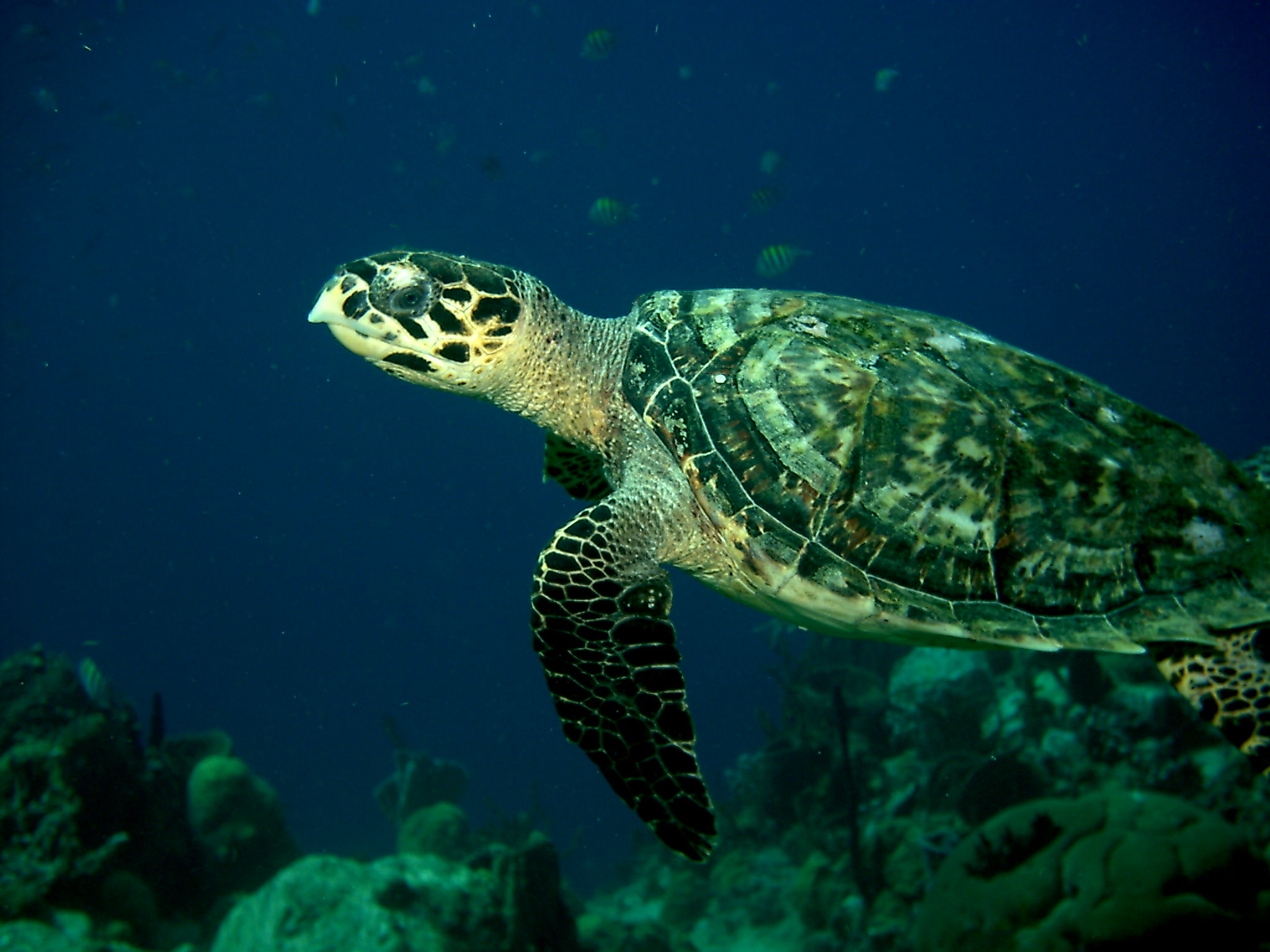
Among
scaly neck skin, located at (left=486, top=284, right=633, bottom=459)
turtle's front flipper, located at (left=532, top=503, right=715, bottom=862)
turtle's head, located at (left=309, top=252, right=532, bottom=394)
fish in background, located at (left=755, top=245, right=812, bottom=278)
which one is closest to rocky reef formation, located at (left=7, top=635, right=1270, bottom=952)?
turtle's front flipper, located at (left=532, top=503, right=715, bottom=862)

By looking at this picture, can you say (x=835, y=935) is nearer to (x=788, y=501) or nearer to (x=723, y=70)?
(x=788, y=501)

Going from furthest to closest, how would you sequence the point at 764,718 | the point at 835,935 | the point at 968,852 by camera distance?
1. the point at 764,718
2. the point at 835,935
3. the point at 968,852

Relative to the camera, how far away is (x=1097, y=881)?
405 centimetres

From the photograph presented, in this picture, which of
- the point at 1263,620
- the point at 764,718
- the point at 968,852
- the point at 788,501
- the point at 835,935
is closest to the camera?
the point at 1263,620

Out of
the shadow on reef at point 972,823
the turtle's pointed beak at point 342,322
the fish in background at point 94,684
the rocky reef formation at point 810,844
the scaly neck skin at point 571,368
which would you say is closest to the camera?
the turtle's pointed beak at point 342,322

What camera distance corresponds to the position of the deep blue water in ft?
151

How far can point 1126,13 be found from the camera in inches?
1964

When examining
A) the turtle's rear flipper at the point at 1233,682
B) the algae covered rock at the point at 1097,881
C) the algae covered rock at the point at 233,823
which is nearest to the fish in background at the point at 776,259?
the algae covered rock at the point at 1097,881

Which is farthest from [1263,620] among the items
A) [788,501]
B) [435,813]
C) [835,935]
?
[435,813]

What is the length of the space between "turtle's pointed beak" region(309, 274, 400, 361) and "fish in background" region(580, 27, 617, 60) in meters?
15.4

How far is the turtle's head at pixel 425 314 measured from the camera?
3217mm

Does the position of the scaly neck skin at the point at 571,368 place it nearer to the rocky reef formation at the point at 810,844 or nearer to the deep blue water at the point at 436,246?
the rocky reef formation at the point at 810,844

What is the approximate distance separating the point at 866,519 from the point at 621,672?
123 cm

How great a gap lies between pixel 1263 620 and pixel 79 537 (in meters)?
111
